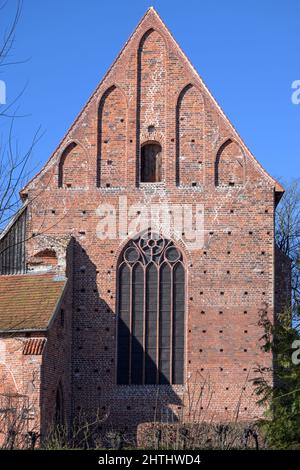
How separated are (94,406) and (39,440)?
4043mm

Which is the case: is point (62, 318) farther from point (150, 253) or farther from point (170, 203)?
point (170, 203)

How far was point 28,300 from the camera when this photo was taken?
79.6ft

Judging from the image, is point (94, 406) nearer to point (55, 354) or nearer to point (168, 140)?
point (55, 354)

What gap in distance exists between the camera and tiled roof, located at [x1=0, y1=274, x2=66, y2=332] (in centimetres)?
2306

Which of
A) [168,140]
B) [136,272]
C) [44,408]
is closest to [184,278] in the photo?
[136,272]

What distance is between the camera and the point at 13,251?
25688mm

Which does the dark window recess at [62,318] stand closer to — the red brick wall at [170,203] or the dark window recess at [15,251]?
the red brick wall at [170,203]

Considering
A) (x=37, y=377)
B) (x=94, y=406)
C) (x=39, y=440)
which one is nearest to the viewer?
(x=39, y=440)

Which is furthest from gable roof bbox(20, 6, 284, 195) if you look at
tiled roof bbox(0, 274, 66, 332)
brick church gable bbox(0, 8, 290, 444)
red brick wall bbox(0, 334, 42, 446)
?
red brick wall bbox(0, 334, 42, 446)

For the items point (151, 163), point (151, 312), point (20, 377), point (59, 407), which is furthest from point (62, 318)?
point (151, 163)

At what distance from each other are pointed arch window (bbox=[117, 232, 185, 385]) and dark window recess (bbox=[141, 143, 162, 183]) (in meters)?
1.55

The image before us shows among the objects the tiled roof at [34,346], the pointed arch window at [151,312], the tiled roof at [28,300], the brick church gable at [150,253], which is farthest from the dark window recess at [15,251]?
the tiled roof at [34,346]

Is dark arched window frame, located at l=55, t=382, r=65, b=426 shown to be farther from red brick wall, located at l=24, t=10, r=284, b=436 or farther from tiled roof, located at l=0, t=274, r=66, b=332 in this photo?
tiled roof, located at l=0, t=274, r=66, b=332

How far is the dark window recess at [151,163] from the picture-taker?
26250 millimetres
